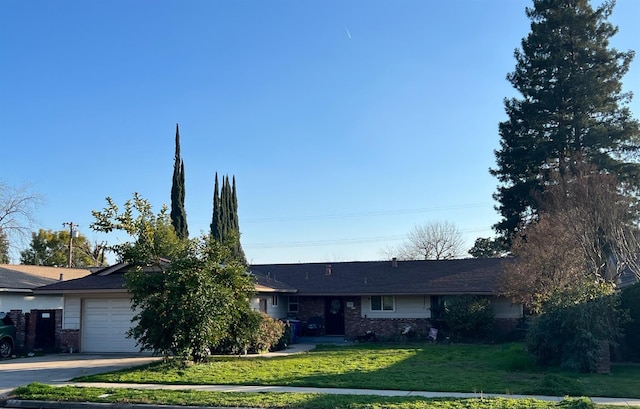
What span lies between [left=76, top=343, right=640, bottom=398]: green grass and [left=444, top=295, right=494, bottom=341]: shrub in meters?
4.62

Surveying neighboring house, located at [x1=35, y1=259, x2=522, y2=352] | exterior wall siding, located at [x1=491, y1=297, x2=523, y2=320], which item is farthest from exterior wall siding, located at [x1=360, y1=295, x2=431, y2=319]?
exterior wall siding, located at [x1=491, y1=297, x2=523, y2=320]

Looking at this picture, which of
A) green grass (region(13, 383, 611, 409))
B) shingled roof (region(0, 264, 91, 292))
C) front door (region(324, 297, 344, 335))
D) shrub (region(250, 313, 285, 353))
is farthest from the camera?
front door (region(324, 297, 344, 335))

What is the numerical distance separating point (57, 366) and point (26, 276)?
456 inches

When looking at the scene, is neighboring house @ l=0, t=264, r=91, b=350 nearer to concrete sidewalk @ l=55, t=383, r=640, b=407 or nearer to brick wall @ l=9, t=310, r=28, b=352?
brick wall @ l=9, t=310, r=28, b=352

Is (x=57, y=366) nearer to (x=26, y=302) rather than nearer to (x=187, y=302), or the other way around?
(x=187, y=302)

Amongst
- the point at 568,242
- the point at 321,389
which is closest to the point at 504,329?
the point at 568,242

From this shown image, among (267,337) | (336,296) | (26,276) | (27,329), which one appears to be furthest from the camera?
(336,296)

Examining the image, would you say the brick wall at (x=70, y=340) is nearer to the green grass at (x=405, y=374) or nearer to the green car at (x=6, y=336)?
the green car at (x=6, y=336)

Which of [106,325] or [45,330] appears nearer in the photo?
[106,325]

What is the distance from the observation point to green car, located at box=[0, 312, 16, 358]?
21.2 m

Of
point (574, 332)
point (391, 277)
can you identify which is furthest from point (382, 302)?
point (574, 332)

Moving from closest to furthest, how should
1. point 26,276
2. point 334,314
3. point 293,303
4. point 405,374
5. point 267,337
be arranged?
point 405,374 → point 267,337 → point 26,276 → point 334,314 → point 293,303

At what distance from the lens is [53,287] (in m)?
22.4

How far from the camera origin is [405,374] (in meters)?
14.6
